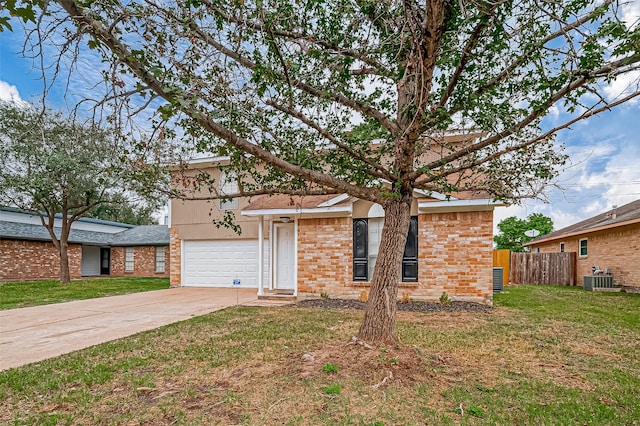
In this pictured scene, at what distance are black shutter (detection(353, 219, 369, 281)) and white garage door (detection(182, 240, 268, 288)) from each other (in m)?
5.20

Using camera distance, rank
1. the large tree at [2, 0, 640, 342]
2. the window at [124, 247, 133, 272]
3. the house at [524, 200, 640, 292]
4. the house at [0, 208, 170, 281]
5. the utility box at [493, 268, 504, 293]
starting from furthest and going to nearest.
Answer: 1. the window at [124, 247, 133, 272]
2. the house at [0, 208, 170, 281]
3. the house at [524, 200, 640, 292]
4. the utility box at [493, 268, 504, 293]
5. the large tree at [2, 0, 640, 342]

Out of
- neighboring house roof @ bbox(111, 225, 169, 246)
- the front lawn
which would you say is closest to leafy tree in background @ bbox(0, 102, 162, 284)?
neighboring house roof @ bbox(111, 225, 169, 246)

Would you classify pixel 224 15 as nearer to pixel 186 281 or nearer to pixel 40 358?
pixel 40 358

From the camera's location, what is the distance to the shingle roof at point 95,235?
64.3 ft

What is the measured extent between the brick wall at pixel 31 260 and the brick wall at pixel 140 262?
2628 mm

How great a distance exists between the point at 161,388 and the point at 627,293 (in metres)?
16.1

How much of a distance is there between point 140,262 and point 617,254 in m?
25.0

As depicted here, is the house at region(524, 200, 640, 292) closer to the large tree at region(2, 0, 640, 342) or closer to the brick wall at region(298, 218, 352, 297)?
the brick wall at region(298, 218, 352, 297)

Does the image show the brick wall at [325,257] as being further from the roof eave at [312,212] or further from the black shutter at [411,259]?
the black shutter at [411,259]

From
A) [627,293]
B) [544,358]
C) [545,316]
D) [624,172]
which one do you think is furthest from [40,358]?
[624,172]

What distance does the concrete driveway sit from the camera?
19.7ft

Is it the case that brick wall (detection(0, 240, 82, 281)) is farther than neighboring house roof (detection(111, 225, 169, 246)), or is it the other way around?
neighboring house roof (detection(111, 225, 169, 246))

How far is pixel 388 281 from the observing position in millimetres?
5004

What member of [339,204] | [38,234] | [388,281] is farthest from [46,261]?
[388,281]
